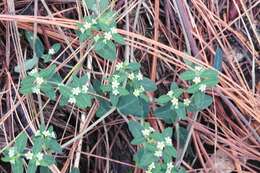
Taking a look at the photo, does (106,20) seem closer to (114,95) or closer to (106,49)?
(106,49)

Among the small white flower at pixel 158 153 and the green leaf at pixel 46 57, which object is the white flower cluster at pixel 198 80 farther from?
the green leaf at pixel 46 57

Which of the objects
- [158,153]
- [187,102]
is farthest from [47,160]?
[187,102]

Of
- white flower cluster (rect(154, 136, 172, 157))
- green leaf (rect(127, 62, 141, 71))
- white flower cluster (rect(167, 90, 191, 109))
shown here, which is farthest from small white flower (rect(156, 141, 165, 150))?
green leaf (rect(127, 62, 141, 71))

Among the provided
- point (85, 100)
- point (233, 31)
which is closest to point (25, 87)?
point (85, 100)

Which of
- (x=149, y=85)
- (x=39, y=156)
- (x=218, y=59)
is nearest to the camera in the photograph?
(x=39, y=156)

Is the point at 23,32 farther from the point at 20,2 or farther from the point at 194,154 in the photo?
the point at 194,154
